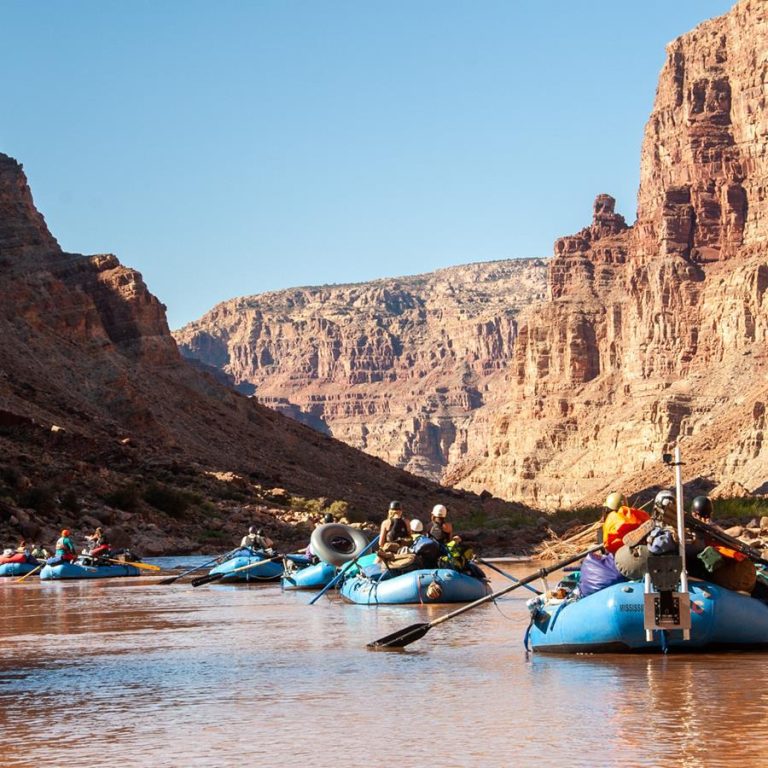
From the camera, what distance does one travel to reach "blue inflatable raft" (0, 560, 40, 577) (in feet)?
139

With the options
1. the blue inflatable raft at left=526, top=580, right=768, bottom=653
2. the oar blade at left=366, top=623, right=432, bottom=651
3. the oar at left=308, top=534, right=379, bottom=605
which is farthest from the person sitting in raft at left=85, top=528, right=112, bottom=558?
the blue inflatable raft at left=526, top=580, right=768, bottom=653

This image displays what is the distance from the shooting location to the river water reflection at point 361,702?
12.8 meters

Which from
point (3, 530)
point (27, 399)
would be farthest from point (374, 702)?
point (27, 399)

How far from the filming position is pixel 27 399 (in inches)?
Result: 2970

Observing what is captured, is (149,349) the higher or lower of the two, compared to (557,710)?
higher

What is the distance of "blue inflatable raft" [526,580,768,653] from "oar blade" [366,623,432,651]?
2095 millimetres

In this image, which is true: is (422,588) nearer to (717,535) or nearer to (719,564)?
(717,535)

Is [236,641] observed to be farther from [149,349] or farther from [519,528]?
[149,349]

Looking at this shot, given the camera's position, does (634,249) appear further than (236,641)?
Yes

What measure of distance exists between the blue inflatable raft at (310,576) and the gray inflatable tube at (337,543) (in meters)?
0.18

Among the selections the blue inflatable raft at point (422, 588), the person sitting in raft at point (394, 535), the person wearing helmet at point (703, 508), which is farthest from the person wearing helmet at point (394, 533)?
the person wearing helmet at point (703, 508)

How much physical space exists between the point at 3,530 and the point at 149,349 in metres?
46.8

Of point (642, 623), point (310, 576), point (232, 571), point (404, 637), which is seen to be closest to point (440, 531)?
point (404, 637)

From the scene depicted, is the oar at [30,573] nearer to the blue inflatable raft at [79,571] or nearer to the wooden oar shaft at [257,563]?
the blue inflatable raft at [79,571]
